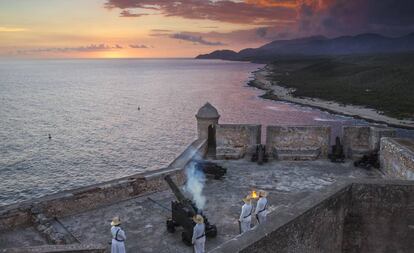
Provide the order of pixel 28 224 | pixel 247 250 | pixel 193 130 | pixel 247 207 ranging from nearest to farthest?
pixel 247 250
pixel 247 207
pixel 28 224
pixel 193 130

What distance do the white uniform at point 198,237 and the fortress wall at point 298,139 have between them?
8352mm

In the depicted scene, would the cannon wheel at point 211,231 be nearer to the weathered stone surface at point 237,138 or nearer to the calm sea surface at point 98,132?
the weathered stone surface at point 237,138

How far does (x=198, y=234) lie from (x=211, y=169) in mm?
5570

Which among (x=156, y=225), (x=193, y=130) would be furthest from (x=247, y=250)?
(x=193, y=130)

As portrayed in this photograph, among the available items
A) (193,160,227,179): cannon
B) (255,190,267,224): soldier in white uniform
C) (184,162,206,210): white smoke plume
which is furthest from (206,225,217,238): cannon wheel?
(193,160,227,179): cannon

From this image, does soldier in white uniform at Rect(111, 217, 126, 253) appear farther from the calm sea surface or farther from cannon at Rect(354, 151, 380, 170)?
the calm sea surface

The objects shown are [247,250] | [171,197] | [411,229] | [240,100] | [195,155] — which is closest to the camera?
[247,250]

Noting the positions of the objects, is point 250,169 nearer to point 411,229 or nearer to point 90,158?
point 411,229

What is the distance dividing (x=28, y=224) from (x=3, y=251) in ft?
11.8

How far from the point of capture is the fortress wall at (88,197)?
1093cm

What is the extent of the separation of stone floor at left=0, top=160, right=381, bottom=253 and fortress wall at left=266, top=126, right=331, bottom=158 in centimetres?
67

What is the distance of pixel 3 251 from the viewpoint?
7.64 meters

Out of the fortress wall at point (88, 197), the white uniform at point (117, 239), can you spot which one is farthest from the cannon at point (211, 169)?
the white uniform at point (117, 239)

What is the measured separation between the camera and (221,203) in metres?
12.7
